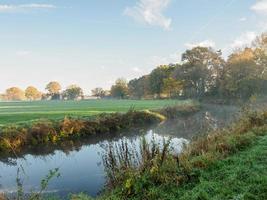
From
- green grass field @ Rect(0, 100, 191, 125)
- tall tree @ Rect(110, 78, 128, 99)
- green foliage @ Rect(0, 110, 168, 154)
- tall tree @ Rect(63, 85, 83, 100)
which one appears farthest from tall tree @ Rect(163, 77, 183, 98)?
tall tree @ Rect(63, 85, 83, 100)

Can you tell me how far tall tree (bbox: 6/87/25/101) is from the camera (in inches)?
6978

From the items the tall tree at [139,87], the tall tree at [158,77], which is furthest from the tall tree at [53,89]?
the tall tree at [158,77]

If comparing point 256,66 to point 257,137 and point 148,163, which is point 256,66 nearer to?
point 257,137

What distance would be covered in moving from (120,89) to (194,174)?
12352 centimetres

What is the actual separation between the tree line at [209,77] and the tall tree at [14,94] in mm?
68935

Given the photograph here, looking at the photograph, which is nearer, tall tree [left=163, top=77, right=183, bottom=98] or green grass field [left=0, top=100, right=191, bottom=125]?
green grass field [left=0, top=100, right=191, bottom=125]

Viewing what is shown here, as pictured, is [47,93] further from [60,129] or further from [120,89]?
[60,129]

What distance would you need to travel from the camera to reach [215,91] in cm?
7812

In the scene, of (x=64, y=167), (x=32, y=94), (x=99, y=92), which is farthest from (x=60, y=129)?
(x=32, y=94)

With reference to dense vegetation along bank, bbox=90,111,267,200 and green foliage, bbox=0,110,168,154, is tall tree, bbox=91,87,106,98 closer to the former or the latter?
green foliage, bbox=0,110,168,154

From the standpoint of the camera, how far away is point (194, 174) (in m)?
9.06

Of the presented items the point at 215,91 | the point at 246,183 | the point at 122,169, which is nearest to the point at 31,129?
the point at 122,169

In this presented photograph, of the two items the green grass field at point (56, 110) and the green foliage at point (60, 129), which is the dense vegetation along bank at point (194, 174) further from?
the green grass field at point (56, 110)

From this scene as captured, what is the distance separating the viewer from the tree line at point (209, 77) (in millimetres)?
62656
